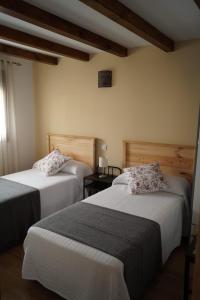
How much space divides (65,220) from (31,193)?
0.96 metres

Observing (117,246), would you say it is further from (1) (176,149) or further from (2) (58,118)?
(2) (58,118)

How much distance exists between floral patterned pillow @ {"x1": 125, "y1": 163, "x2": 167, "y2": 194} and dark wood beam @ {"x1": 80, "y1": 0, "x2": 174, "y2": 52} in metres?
1.49

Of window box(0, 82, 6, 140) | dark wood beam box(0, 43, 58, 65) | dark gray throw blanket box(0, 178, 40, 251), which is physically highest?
dark wood beam box(0, 43, 58, 65)

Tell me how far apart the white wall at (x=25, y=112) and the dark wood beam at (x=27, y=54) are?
527mm

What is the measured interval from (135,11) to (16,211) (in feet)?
7.97

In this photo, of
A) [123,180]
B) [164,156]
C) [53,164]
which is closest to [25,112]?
[53,164]

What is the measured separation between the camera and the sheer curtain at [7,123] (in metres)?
3.84

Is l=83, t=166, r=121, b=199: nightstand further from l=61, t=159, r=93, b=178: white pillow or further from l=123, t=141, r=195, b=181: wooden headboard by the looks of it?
l=123, t=141, r=195, b=181: wooden headboard

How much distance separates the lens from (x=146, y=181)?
286 cm

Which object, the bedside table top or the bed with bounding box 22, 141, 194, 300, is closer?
the bed with bounding box 22, 141, 194, 300

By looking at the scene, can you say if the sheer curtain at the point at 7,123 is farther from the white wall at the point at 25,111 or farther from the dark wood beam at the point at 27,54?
the dark wood beam at the point at 27,54

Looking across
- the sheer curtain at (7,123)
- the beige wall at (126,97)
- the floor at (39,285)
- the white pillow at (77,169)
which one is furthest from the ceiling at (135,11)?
the floor at (39,285)

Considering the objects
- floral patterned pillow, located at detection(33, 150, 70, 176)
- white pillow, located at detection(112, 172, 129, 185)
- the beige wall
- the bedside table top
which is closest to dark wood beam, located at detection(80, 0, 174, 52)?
the beige wall

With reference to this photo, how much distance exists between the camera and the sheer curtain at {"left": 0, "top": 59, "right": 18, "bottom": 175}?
12.6 feet
